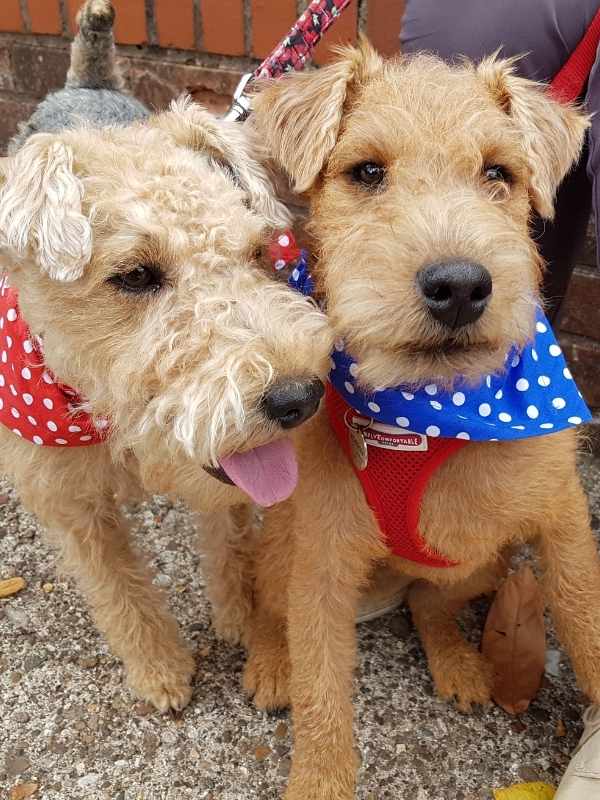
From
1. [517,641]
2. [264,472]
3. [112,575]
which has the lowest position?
[517,641]

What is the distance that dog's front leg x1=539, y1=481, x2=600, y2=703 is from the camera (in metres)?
1.87

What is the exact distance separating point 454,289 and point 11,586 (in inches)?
82.4

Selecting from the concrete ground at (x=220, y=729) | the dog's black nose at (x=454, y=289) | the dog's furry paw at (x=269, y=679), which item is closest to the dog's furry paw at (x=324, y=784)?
the concrete ground at (x=220, y=729)

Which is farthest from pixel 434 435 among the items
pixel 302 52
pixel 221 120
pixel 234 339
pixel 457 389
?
pixel 302 52

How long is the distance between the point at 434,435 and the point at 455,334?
34 cm

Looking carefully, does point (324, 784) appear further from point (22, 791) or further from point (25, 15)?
point (25, 15)

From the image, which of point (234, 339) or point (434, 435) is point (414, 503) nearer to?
point (434, 435)

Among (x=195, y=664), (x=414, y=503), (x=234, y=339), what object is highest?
(x=234, y=339)

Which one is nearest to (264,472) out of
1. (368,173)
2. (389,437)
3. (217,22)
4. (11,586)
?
(389,437)

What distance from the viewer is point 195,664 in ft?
8.07

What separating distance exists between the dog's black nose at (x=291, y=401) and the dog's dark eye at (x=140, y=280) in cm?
39

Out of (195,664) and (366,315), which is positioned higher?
(366,315)

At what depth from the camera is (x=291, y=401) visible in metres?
1.44

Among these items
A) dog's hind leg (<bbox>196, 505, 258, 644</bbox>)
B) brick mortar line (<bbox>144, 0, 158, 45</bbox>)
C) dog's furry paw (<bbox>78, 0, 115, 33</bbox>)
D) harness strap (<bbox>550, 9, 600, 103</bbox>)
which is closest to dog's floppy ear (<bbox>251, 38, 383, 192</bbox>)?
harness strap (<bbox>550, 9, 600, 103</bbox>)
